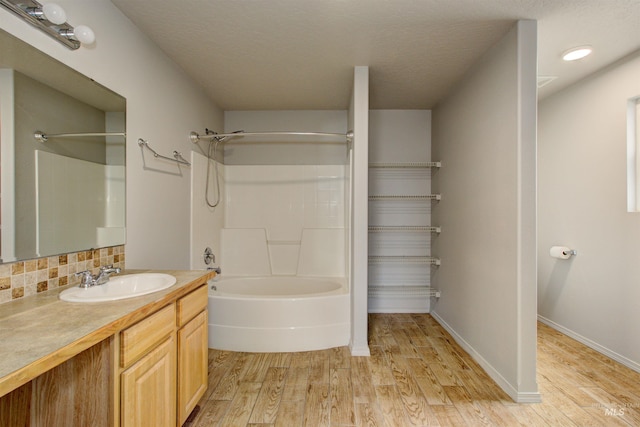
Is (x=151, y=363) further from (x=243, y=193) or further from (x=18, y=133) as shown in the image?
(x=243, y=193)

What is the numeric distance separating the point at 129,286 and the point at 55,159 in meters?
0.68

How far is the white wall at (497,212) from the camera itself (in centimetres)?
189

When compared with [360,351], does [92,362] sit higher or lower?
Result: higher

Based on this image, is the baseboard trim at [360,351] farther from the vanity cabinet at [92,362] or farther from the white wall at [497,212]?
the vanity cabinet at [92,362]

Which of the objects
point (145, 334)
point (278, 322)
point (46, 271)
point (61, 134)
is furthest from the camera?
point (278, 322)

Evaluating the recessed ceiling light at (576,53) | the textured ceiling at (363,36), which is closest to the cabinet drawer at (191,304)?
the textured ceiling at (363,36)

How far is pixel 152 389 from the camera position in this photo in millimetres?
1276

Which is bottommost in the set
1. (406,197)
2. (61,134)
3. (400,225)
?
(400,225)

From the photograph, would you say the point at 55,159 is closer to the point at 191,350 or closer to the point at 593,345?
the point at 191,350

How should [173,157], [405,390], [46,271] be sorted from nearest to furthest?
[46,271]
[405,390]
[173,157]

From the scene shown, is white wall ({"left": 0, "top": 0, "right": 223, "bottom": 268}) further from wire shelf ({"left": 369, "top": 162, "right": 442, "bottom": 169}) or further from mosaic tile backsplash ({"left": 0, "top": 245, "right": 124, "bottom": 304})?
wire shelf ({"left": 369, "top": 162, "right": 442, "bottom": 169})

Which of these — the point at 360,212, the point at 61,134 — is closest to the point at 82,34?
the point at 61,134

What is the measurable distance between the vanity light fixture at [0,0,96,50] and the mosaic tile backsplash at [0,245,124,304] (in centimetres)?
96

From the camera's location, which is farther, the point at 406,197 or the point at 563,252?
the point at 406,197
